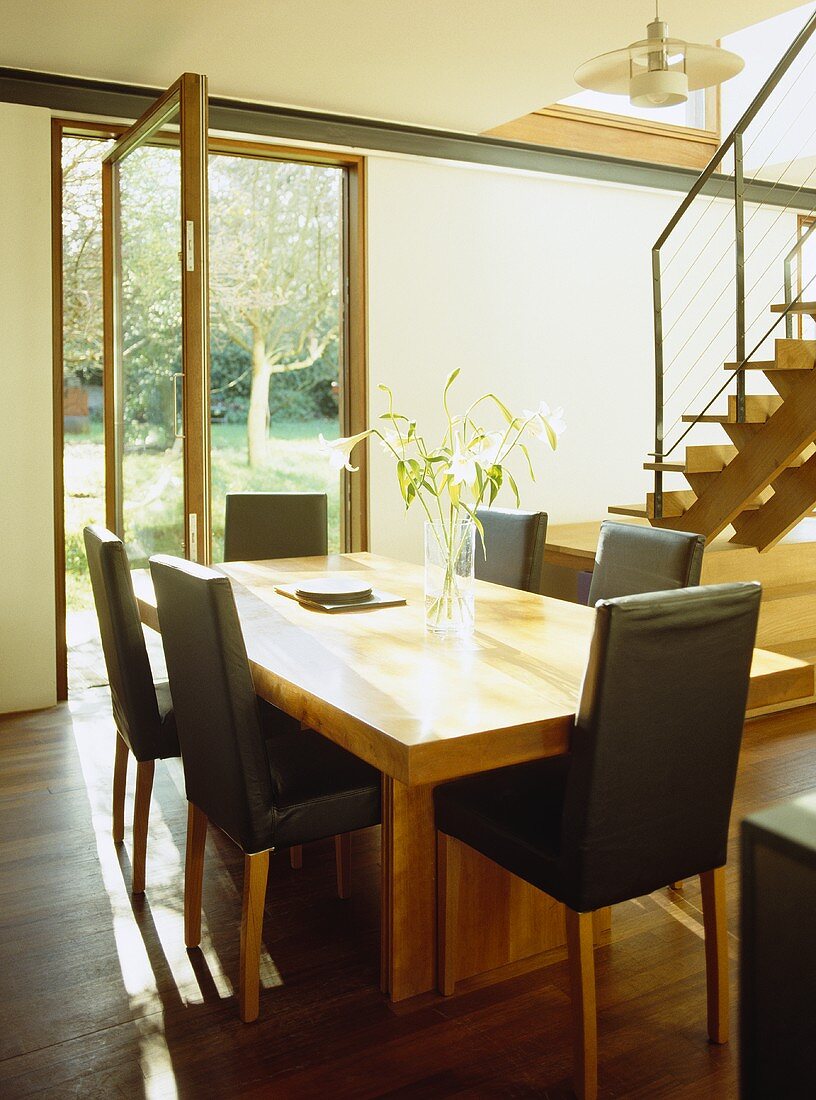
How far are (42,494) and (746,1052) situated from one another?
418 cm

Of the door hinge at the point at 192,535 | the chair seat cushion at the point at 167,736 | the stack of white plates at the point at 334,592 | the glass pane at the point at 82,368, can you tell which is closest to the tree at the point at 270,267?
the glass pane at the point at 82,368

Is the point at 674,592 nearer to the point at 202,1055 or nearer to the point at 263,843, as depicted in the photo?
the point at 263,843

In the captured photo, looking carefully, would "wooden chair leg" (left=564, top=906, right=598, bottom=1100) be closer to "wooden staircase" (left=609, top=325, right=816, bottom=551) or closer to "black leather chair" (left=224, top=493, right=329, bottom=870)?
"black leather chair" (left=224, top=493, right=329, bottom=870)

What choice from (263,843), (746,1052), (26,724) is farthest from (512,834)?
(26,724)

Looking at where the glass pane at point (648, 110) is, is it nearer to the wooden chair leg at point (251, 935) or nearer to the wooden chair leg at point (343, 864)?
the wooden chair leg at point (343, 864)

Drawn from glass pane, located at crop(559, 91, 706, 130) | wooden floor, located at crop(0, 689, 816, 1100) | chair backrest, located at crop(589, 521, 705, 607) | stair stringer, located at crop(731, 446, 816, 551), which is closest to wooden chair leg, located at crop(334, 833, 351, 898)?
wooden floor, located at crop(0, 689, 816, 1100)

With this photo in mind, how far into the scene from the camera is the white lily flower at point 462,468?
2.38 meters

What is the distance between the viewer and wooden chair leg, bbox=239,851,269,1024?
2145mm

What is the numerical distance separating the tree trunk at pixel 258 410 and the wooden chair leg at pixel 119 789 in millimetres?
4182

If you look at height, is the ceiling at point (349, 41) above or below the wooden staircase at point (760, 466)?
above

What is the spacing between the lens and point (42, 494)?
4469 mm

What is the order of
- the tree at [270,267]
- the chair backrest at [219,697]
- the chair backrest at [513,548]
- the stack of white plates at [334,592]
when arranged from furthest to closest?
the tree at [270,267], the chair backrest at [513,548], the stack of white plates at [334,592], the chair backrest at [219,697]

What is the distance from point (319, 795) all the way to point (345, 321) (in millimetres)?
3467

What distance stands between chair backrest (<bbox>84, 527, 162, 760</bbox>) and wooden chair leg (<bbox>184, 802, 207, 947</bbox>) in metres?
0.35
